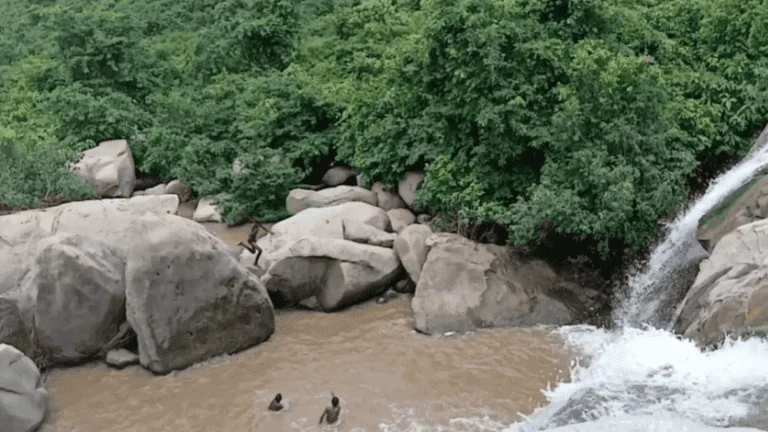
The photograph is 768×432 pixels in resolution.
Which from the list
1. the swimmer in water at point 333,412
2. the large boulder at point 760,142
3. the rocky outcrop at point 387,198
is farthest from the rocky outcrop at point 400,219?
the large boulder at point 760,142

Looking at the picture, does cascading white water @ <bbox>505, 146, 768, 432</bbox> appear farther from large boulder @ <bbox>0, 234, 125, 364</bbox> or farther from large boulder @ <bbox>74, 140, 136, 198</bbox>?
large boulder @ <bbox>74, 140, 136, 198</bbox>

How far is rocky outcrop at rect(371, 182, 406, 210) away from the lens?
15.1 metres

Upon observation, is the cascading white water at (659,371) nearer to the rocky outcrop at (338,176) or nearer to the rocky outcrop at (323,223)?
the rocky outcrop at (323,223)


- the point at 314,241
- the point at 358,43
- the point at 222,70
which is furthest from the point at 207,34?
the point at 314,241

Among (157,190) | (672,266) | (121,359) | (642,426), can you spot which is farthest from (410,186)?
(642,426)

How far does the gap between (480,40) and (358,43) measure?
6921mm

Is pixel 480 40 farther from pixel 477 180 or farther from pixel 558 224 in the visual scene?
pixel 558 224

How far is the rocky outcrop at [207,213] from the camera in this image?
1658 cm

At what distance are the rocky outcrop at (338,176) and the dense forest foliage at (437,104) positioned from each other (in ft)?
1.47

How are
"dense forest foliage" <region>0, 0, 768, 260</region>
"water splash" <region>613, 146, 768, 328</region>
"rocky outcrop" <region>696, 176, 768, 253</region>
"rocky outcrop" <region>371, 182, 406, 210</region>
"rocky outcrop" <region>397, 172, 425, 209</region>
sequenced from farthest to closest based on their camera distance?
"rocky outcrop" <region>371, 182, 406, 210</region>, "rocky outcrop" <region>397, 172, 425, 209</region>, "dense forest foliage" <region>0, 0, 768, 260</region>, "water splash" <region>613, 146, 768, 328</region>, "rocky outcrop" <region>696, 176, 768, 253</region>

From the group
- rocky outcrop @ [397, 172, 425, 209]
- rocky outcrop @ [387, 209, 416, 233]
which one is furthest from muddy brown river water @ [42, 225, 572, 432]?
rocky outcrop @ [397, 172, 425, 209]

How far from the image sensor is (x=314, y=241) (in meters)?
12.4

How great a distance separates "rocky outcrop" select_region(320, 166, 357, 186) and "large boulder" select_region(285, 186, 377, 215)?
89 cm

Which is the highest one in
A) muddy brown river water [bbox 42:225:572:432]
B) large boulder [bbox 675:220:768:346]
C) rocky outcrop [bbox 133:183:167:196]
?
large boulder [bbox 675:220:768:346]
